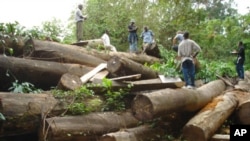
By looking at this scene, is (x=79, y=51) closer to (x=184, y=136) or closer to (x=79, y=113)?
(x=79, y=113)

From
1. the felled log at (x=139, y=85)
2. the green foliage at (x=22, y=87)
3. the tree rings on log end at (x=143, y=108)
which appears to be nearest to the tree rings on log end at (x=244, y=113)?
the felled log at (x=139, y=85)

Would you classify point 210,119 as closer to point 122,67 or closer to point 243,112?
point 243,112

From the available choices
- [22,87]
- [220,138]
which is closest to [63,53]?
[22,87]

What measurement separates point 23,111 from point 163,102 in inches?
118

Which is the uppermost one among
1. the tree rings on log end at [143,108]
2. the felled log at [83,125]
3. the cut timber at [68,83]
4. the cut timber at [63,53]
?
the cut timber at [63,53]

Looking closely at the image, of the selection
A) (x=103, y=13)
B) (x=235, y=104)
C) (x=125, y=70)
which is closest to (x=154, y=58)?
(x=125, y=70)

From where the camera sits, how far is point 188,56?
429 inches

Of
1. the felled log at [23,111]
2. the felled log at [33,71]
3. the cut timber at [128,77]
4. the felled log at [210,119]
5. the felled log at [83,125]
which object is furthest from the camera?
the cut timber at [128,77]

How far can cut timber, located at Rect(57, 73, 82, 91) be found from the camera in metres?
9.61

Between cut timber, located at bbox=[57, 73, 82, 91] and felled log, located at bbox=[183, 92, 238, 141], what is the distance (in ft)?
11.1

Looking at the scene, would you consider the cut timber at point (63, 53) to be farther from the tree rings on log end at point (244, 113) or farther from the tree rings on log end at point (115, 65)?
the tree rings on log end at point (244, 113)

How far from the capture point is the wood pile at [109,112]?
24.6 ft

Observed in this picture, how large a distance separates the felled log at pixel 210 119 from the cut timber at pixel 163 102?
328 mm

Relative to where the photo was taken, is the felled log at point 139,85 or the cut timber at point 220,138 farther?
the felled log at point 139,85
